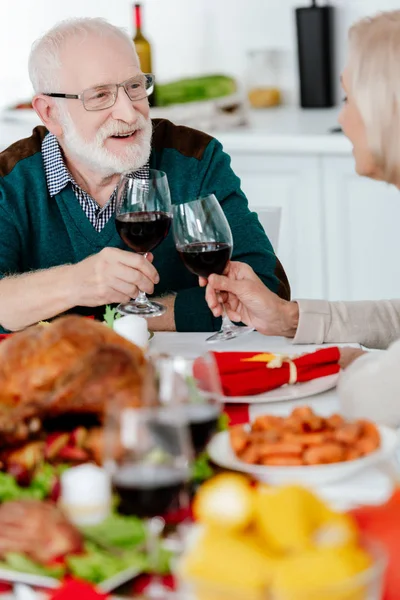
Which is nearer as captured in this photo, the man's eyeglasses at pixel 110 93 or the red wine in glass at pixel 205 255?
the red wine in glass at pixel 205 255

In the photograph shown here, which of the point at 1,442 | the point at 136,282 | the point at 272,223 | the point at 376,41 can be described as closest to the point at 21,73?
the point at 272,223

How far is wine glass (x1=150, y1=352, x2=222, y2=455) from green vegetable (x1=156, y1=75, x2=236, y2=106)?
285 cm

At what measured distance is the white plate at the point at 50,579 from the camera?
83cm

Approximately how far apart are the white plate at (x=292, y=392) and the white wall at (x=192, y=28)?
278 cm

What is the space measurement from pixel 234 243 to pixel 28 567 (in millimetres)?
1341

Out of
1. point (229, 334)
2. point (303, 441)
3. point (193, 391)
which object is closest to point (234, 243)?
point (229, 334)

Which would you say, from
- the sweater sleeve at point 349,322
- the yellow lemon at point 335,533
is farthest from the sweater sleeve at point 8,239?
the yellow lemon at point 335,533

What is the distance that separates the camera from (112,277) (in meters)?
1.79

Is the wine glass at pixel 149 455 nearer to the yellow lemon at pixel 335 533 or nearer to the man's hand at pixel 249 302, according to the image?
the yellow lemon at pixel 335 533

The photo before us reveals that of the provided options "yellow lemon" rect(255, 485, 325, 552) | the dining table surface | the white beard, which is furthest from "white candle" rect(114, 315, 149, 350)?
"yellow lemon" rect(255, 485, 325, 552)

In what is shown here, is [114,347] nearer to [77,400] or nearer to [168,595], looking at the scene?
[77,400]

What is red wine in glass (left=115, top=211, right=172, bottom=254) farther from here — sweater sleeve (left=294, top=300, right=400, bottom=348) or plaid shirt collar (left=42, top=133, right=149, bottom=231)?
plaid shirt collar (left=42, top=133, right=149, bottom=231)

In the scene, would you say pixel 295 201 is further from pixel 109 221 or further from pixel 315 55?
pixel 109 221

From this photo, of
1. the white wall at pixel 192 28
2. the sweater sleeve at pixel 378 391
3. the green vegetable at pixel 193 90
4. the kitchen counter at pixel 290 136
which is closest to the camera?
the sweater sleeve at pixel 378 391
